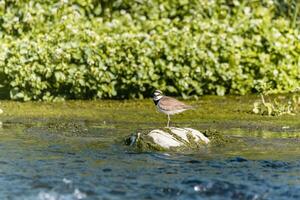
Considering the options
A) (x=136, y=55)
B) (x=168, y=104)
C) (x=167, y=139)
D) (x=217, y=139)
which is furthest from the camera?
(x=136, y=55)

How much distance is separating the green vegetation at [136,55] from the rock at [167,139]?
3.57m

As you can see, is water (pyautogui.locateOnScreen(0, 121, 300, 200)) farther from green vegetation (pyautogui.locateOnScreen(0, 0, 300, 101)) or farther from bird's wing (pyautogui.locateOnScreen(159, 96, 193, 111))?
green vegetation (pyautogui.locateOnScreen(0, 0, 300, 101))

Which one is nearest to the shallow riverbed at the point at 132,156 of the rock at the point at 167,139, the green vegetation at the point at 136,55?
the rock at the point at 167,139

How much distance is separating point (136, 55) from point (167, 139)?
3.99 meters

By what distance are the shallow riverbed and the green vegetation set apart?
44 cm

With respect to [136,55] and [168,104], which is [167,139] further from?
[136,55]

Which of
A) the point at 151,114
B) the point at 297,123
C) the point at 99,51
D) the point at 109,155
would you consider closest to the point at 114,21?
the point at 99,51

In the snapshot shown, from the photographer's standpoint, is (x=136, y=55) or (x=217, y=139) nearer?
(x=217, y=139)

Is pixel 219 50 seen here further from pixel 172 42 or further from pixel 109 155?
pixel 109 155

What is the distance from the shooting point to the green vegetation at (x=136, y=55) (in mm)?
13859

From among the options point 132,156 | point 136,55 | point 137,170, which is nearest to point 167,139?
point 132,156

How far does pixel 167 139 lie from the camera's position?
10180 millimetres

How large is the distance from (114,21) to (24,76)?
2281mm

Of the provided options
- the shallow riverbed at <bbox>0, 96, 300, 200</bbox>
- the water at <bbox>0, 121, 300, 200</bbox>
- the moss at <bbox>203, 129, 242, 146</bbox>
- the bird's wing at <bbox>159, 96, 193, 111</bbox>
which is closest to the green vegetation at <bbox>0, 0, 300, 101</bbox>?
the shallow riverbed at <bbox>0, 96, 300, 200</bbox>
